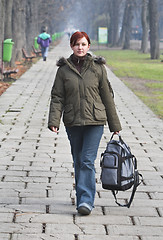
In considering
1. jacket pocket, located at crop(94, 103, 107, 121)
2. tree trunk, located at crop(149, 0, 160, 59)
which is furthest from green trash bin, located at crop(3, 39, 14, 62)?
tree trunk, located at crop(149, 0, 160, 59)

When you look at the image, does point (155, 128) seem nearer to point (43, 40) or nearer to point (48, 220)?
point (48, 220)

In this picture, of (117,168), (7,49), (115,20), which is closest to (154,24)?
(7,49)

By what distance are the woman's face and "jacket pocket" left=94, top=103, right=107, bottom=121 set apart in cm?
45

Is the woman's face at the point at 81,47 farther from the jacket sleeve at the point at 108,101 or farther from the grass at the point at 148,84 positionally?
the grass at the point at 148,84

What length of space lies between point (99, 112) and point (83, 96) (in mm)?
199

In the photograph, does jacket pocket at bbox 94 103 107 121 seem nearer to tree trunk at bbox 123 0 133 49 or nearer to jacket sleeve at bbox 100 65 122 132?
jacket sleeve at bbox 100 65 122 132

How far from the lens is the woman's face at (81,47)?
497cm

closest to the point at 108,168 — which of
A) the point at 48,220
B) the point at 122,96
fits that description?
the point at 48,220

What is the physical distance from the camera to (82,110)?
5070 millimetres

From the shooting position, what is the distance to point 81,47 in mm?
4988

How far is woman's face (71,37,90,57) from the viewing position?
4969mm

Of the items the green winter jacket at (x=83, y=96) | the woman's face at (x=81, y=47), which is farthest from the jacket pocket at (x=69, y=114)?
the woman's face at (x=81, y=47)

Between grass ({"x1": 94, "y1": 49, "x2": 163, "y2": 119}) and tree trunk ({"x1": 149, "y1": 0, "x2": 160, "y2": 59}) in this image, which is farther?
tree trunk ({"x1": 149, "y1": 0, "x2": 160, "y2": 59})

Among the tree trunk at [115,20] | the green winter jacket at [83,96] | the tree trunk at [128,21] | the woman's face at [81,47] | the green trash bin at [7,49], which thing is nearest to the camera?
the woman's face at [81,47]
